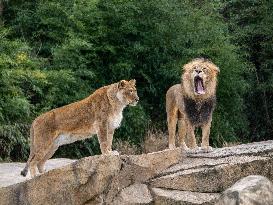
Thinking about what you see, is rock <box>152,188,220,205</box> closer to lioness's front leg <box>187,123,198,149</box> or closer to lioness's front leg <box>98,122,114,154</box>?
lioness's front leg <box>187,123,198,149</box>

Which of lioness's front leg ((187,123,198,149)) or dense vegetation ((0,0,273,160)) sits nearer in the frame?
lioness's front leg ((187,123,198,149))

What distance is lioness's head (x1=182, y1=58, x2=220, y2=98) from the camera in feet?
30.9

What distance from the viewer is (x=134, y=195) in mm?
9133

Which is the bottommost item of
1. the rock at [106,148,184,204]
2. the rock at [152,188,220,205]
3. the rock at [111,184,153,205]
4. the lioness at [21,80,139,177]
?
the rock at [152,188,220,205]

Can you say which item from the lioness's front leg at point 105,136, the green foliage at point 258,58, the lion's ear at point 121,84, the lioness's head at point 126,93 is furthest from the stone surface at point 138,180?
the green foliage at point 258,58

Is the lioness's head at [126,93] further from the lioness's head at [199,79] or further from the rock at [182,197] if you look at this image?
the rock at [182,197]

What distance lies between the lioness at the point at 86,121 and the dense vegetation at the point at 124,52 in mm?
6366

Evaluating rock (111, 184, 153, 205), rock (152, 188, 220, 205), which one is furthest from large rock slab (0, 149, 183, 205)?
rock (152, 188, 220, 205)

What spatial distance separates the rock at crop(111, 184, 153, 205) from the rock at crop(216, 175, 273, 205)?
4.10 ft

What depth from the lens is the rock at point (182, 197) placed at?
8.88 meters

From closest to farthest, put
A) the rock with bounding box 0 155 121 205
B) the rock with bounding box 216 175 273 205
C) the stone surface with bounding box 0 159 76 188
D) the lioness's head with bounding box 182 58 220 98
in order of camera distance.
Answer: the rock with bounding box 216 175 273 205 < the rock with bounding box 0 155 121 205 < the lioness's head with bounding box 182 58 220 98 < the stone surface with bounding box 0 159 76 188

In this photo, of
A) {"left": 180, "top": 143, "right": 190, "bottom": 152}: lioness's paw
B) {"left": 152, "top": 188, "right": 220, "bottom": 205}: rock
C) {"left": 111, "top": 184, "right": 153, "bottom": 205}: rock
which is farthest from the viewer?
{"left": 180, "top": 143, "right": 190, "bottom": 152}: lioness's paw

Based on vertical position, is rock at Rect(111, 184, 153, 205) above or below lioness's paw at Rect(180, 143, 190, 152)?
below

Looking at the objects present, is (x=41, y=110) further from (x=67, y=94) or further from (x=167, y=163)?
(x=167, y=163)
